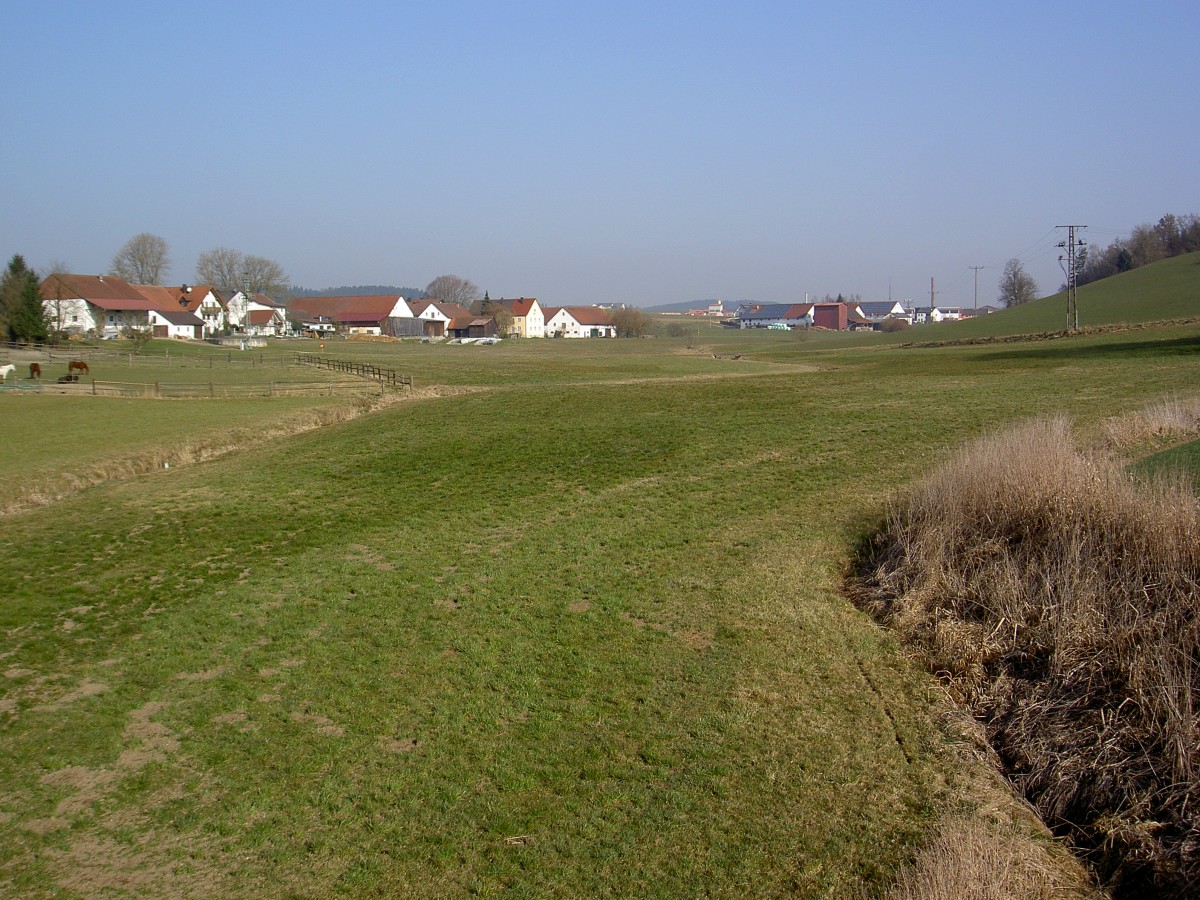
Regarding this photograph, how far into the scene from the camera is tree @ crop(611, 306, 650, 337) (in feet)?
504

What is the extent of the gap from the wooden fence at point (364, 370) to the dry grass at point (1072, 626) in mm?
39383

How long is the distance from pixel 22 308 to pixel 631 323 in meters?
97.9

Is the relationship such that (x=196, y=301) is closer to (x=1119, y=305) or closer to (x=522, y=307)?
(x=522, y=307)

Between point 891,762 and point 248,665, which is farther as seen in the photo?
point 248,665

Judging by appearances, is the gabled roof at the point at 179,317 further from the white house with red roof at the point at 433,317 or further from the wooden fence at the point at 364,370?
the wooden fence at the point at 364,370

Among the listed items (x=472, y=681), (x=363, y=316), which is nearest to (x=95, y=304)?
(x=363, y=316)

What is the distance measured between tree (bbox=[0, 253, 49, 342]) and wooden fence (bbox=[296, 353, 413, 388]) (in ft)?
68.8

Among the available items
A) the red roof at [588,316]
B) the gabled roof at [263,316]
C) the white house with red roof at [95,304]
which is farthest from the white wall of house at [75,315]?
the red roof at [588,316]

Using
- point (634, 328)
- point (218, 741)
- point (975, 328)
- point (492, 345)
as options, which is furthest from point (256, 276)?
point (218, 741)

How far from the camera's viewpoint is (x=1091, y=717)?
32.8ft

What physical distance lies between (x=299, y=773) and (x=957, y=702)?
804cm

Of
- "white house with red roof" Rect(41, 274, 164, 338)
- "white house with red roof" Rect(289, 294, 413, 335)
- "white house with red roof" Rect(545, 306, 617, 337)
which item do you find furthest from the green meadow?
"white house with red roof" Rect(545, 306, 617, 337)

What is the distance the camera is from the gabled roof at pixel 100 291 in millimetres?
93062

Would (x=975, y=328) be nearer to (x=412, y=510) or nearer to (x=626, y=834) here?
(x=412, y=510)
